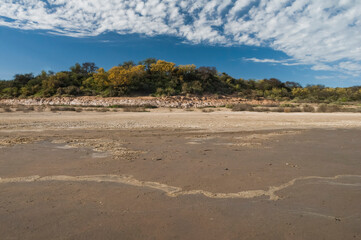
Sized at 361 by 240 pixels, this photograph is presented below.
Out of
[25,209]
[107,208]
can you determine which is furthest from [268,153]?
[25,209]

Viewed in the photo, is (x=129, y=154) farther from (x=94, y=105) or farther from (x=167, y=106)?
(x=94, y=105)

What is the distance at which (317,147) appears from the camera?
6.62 meters

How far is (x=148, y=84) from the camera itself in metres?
33.8

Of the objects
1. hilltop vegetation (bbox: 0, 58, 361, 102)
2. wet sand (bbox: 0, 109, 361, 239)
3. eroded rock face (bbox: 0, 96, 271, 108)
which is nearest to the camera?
wet sand (bbox: 0, 109, 361, 239)

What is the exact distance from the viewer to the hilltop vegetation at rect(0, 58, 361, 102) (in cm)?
3167

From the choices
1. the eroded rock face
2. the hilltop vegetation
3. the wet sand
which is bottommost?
the wet sand

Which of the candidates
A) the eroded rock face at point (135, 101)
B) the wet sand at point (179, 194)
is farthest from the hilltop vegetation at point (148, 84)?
the wet sand at point (179, 194)

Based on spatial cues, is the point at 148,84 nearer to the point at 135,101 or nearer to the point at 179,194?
the point at 135,101

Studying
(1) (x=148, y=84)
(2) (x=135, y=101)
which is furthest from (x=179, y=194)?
(1) (x=148, y=84)

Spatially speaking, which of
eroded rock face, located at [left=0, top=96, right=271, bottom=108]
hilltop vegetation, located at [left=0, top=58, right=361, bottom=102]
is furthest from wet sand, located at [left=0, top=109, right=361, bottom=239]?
hilltop vegetation, located at [left=0, top=58, right=361, bottom=102]

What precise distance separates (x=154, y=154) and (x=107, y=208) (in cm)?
277

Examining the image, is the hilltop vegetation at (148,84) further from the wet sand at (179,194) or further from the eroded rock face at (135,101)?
the wet sand at (179,194)

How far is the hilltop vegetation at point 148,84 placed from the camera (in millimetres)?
31672

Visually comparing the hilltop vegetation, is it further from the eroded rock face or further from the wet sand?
the wet sand
